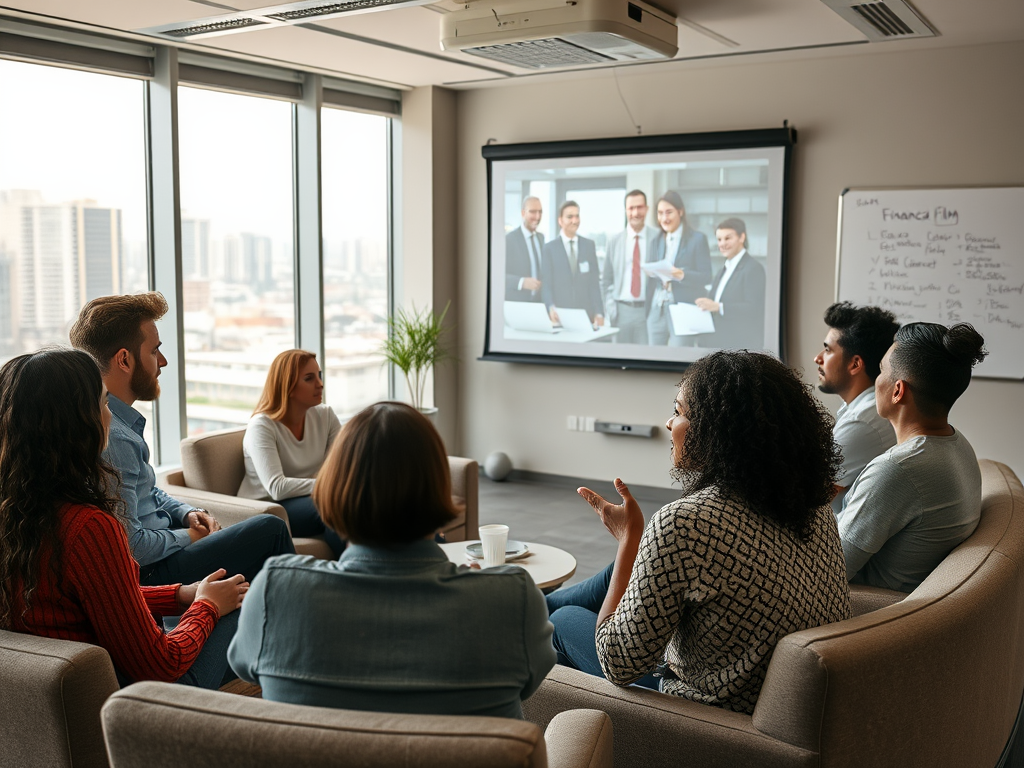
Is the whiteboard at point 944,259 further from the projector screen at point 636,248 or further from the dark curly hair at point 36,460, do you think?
the dark curly hair at point 36,460

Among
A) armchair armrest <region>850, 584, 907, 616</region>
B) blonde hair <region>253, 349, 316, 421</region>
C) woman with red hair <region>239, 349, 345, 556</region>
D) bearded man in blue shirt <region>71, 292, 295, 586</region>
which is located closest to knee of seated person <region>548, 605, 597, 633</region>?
armchair armrest <region>850, 584, 907, 616</region>

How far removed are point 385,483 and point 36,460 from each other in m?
0.81

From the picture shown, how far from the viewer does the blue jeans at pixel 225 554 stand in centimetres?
278

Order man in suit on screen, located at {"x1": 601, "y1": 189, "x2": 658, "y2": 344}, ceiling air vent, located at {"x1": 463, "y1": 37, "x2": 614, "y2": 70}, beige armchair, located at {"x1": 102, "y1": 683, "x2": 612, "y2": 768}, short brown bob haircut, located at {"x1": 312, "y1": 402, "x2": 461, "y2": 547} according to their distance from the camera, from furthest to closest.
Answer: man in suit on screen, located at {"x1": 601, "y1": 189, "x2": 658, "y2": 344}, ceiling air vent, located at {"x1": 463, "y1": 37, "x2": 614, "y2": 70}, short brown bob haircut, located at {"x1": 312, "y1": 402, "x2": 461, "y2": 547}, beige armchair, located at {"x1": 102, "y1": 683, "x2": 612, "y2": 768}

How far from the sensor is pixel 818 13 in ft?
13.6

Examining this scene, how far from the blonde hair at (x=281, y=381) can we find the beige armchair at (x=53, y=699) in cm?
220

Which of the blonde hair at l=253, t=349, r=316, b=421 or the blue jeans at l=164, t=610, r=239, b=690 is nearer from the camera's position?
the blue jeans at l=164, t=610, r=239, b=690

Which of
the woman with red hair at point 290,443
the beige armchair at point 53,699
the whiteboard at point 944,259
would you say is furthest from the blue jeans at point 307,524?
the whiteboard at point 944,259

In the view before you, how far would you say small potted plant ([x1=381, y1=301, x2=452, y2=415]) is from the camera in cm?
610

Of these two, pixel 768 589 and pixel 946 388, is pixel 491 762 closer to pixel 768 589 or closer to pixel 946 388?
pixel 768 589

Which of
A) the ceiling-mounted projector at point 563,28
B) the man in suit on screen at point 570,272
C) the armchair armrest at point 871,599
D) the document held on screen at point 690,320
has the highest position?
the ceiling-mounted projector at point 563,28

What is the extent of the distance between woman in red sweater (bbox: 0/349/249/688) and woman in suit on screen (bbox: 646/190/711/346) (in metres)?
4.27

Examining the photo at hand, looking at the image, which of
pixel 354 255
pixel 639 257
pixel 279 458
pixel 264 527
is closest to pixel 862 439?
pixel 264 527

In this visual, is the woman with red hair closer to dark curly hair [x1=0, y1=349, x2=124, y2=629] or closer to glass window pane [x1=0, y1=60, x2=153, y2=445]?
glass window pane [x1=0, y1=60, x2=153, y2=445]
